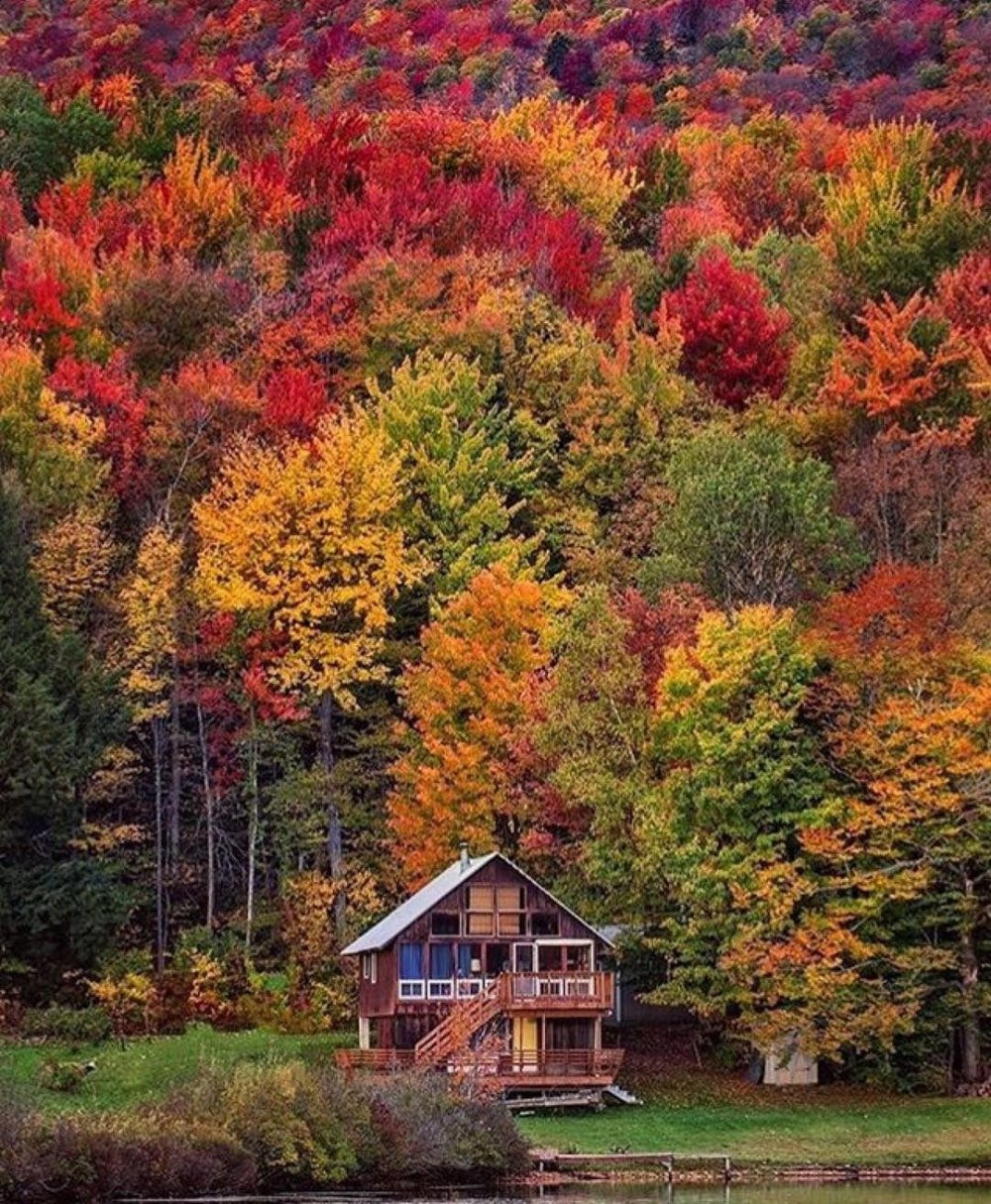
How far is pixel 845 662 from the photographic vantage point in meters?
72.4

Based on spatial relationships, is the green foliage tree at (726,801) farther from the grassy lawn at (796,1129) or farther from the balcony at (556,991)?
the grassy lawn at (796,1129)

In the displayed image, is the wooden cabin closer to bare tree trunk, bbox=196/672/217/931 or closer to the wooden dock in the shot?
the wooden dock

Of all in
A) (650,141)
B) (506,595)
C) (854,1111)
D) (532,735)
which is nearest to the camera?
(854,1111)

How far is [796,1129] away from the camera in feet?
213

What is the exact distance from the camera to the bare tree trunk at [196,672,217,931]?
81.9 meters

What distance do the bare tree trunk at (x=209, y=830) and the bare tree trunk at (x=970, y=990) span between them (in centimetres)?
2323

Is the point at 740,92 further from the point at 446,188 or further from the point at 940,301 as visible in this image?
the point at 940,301

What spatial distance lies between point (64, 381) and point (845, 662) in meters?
32.2

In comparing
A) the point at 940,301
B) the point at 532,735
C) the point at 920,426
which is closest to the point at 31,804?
the point at 532,735

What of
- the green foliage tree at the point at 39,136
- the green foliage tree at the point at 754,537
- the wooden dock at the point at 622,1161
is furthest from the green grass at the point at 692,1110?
the green foliage tree at the point at 39,136

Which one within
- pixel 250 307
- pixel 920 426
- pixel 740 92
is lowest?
pixel 920 426

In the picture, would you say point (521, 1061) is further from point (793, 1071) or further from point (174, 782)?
point (174, 782)

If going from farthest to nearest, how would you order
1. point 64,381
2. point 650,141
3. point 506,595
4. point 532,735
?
1. point 650,141
2. point 64,381
3. point 506,595
4. point 532,735

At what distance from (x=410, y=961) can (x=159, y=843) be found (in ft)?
44.6
